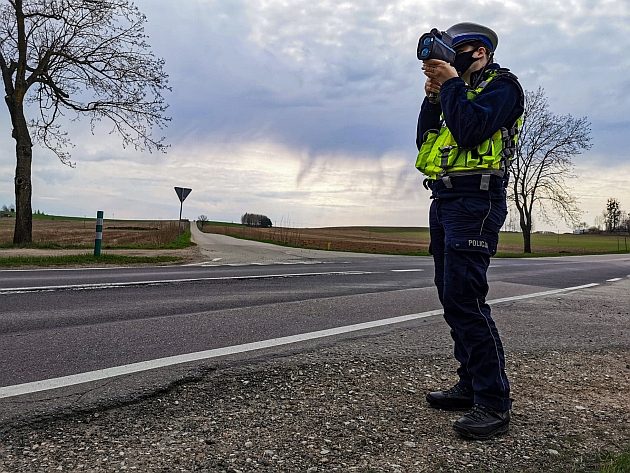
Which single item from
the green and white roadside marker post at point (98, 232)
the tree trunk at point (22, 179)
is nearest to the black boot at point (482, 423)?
the green and white roadside marker post at point (98, 232)

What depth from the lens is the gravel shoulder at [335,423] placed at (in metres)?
2.18

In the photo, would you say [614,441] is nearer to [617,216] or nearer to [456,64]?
[456,64]

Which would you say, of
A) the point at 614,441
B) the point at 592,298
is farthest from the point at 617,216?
the point at 614,441

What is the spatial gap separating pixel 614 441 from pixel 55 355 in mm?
3415

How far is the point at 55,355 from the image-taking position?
3.68m

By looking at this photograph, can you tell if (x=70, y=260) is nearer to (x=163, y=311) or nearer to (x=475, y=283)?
(x=163, y=311)

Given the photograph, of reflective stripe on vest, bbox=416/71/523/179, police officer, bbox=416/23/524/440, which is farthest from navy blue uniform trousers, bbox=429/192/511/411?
reflective stripe on vest, bbox=416/71/523/179

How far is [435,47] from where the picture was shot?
2.57 meters

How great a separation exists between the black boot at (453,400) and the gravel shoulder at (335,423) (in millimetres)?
63

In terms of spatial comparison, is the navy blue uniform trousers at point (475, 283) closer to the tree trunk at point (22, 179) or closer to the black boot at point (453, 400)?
the black boot at point (453, 400)

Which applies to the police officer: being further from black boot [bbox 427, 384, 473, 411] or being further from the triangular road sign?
the triangular road sign

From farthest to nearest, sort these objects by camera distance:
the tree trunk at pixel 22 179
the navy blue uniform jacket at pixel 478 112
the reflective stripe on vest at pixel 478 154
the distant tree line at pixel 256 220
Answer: the distant tree line at pixel 256 220
the tree trunk at pixel 22 179
the reflective stripe on vest at pixel 478 154
the navy blue uniform jacket at pixel 478 112

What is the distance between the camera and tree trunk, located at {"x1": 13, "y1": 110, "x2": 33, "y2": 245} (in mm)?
17469

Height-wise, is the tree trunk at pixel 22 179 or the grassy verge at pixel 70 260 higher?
the tree trunk at pixel 22 179
